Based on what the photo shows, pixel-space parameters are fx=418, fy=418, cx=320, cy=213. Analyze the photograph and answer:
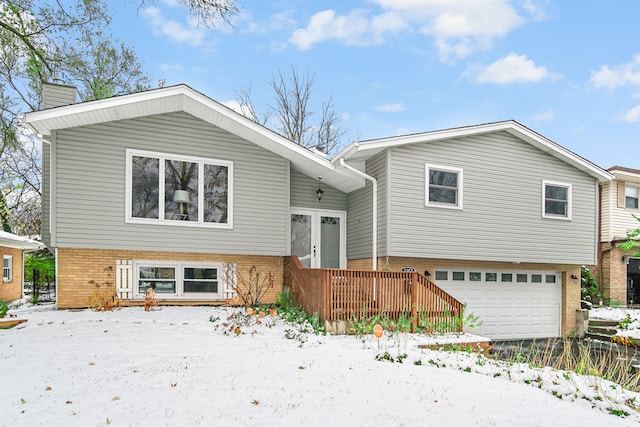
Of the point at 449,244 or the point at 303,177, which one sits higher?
the point at 303,177

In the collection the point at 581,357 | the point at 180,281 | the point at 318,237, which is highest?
the point at 318,237

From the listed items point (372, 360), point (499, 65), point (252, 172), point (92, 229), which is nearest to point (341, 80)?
point (499, 65)

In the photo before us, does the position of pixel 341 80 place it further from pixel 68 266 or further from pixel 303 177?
pixel 68 266

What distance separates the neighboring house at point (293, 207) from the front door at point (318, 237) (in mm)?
32

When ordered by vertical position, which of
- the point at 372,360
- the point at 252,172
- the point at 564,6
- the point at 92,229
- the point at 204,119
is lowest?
the point at 372,360

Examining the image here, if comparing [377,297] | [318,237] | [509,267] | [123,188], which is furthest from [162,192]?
[509,267]

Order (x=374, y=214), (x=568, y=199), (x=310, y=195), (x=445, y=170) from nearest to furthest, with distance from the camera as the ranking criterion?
(x=374, y=214) < (x=445, y=170) < (x=310, y=195) < (x=568, y=199)

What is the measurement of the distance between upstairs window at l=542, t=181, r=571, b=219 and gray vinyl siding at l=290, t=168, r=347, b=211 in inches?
A: 236

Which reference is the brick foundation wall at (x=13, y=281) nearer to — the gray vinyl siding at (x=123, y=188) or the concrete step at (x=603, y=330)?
the gray vinyl siding at (x=123, y=188)

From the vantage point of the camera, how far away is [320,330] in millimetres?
7852

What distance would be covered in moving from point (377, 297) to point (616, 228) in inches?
527

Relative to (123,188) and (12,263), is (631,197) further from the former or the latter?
(12,263)

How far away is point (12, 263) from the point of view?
666 inches

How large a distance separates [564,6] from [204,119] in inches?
497
